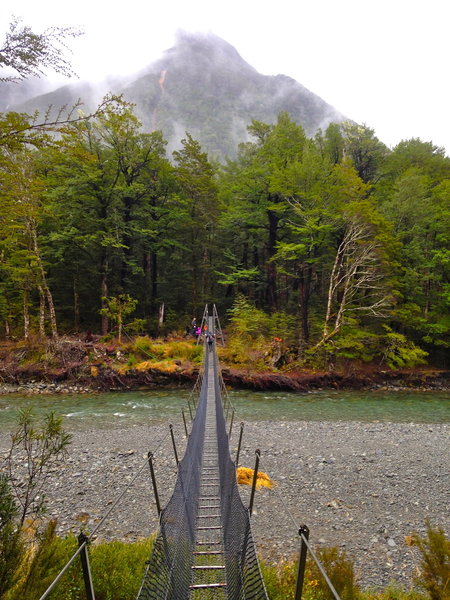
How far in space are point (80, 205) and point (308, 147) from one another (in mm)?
11474

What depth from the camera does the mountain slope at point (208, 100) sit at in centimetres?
11669

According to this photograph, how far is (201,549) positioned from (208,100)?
572 feet

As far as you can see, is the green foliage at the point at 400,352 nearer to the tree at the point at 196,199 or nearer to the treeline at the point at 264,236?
the treeline at the point at 264,236

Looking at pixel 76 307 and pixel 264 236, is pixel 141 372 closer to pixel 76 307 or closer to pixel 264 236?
pixel 76 307

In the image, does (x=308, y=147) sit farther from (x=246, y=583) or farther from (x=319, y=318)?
(x=246, y=583)

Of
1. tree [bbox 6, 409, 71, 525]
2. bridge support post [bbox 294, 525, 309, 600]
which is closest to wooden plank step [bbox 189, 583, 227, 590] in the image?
bridge support post [bbox 294, 525, 309, 600]

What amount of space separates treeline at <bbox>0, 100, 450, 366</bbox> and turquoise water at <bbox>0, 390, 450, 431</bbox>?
2.27 meters

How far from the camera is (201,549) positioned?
10.3 ft

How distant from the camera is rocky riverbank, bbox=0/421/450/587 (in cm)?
364

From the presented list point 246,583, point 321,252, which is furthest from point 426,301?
point 246,583

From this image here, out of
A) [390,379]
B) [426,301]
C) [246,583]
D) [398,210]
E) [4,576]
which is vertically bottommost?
[390,379]

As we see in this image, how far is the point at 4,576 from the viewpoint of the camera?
178cm

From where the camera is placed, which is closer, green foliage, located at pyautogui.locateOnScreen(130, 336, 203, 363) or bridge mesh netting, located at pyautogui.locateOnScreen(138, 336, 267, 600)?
bridge mesh netting, located at pyautogui.locateOnScreen(138, 336, 267, 600)

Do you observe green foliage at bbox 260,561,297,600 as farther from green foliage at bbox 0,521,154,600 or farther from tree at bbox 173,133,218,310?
tree at bbox 173,133,218,310
